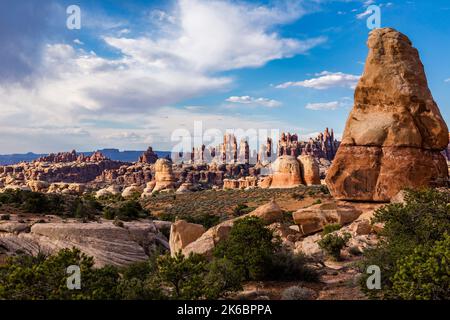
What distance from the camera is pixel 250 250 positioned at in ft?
37.8

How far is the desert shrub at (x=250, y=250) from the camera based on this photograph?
11391 millimetres

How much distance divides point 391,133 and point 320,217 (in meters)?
6.35

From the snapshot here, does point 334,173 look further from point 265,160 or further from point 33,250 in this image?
point 265,160

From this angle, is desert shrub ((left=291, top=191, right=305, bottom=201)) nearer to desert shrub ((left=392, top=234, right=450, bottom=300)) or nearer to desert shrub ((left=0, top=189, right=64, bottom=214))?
desert shrub ((left=0, top=189, right=64, bottom=214))

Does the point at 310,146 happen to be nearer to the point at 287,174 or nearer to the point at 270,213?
the point at 287,174

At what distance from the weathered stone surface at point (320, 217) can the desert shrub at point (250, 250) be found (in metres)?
9.22

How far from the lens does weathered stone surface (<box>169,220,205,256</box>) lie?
15.2 metres

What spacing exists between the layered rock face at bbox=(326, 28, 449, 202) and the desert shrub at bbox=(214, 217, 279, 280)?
38.0 feet

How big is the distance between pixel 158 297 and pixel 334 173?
56.3ft

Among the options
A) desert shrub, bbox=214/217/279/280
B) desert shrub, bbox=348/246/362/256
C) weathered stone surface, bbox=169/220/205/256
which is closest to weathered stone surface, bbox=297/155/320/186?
desert shrub, bbox=348/246/362/256

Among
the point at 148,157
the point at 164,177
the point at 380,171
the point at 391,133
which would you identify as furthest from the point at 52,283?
the point at 148,157
